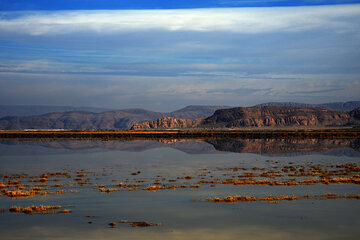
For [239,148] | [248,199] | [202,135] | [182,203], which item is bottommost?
[182,203]

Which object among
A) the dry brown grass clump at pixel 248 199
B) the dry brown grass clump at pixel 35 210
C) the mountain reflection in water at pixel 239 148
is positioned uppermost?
the mountain reflection in water at pixel 239 148

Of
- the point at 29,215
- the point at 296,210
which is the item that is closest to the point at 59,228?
the point at 29,215

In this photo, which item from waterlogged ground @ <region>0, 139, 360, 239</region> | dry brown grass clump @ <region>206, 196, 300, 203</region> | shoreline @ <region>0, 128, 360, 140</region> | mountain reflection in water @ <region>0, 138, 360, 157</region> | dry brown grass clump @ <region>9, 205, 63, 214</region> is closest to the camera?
waterlogged ground @ <region>0, 139, 360, 239</region>

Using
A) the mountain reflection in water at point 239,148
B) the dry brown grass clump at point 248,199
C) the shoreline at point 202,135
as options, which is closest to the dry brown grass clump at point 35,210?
the dry brown grass clump at point 248,199

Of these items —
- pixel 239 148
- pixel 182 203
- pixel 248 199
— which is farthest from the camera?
pixel 239 148

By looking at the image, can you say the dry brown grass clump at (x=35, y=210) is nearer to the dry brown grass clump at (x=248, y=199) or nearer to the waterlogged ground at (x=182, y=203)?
the waterlogged ground at (x=182, y=203)

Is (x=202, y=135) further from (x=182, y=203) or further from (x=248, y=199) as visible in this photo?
(x=182, y=203)

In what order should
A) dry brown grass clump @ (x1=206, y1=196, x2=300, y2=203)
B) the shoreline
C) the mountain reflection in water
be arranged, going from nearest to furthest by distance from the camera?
1. dry brown grass clump @ (x1=206, y1=196, x2=300, y2=203)
2. the mountain reflection in water
3. the shoreline

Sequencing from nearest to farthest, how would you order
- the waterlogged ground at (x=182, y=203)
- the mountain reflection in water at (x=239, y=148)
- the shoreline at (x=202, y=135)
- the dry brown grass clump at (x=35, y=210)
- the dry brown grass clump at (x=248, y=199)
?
1. the waterlogged ground at (x=182, y=203)
2. the dry brown grass clump at (x=35, y=210)
3. the dry brown grass clump at (x=248, y=199)
4. the mountain reflection in water at (x=239, y=148)
5. the shoreline at (x=202, y=135)

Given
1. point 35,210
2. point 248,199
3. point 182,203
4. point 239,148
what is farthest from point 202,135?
point 35,210

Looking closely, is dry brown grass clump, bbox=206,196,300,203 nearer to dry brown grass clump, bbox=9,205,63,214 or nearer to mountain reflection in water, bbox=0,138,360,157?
dry brown grass clump, bbox=9,205,63,214

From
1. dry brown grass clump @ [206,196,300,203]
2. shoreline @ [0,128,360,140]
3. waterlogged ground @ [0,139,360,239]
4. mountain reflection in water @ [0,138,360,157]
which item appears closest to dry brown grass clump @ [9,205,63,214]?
waterlogged ground @ [0,139,360,239]

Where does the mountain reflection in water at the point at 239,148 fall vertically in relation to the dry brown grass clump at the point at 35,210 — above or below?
above

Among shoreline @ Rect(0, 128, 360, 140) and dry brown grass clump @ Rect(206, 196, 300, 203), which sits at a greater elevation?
shoreline @ Rect(0, 128, 360, 140)
